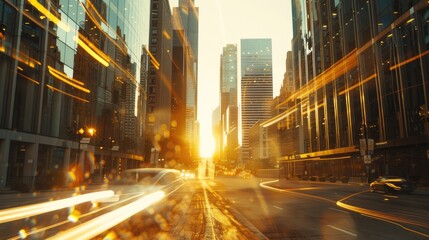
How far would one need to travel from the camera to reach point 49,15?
34.8m

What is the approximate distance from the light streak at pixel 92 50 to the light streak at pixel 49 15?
2427mm

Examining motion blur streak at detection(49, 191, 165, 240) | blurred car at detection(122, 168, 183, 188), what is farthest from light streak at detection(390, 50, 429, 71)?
motion blur streak at detection(49, 191, 165, 240)

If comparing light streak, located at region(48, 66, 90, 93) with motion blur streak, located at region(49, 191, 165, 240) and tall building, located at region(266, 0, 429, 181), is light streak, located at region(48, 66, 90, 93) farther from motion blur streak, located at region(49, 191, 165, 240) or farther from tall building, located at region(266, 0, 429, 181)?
tall building, located at region(266, 0, 429, 181)

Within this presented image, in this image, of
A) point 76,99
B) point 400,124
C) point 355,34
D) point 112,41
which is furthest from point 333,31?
point 76,99

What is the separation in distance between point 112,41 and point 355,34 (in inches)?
1339

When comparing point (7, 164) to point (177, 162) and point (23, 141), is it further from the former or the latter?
point (177, 162)

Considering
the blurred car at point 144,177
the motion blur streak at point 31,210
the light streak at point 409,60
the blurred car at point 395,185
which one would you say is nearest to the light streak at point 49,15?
the blurred car at point 144,177

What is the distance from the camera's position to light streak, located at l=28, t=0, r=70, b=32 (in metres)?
32.7

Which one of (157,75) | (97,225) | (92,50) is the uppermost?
(157,75)

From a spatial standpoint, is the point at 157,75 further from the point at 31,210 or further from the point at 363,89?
the point at 31,210

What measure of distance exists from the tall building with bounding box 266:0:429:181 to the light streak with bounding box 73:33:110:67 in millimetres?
32934

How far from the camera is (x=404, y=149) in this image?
40156 mm

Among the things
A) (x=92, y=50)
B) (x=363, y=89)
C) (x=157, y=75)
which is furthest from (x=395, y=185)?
(x=157, y=75)

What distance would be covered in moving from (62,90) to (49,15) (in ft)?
24.0
